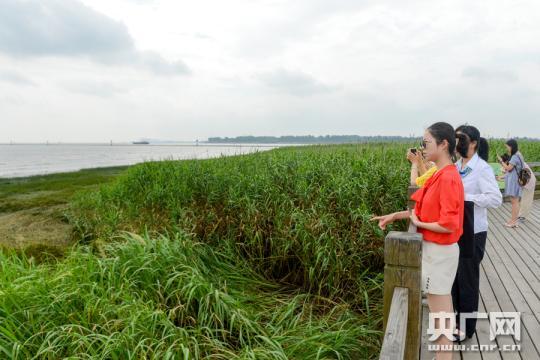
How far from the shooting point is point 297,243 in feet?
17.1

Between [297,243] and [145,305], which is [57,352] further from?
[297,243]

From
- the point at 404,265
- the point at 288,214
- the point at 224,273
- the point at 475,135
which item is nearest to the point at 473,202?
the point at 475,135

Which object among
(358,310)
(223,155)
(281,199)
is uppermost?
(223,155)

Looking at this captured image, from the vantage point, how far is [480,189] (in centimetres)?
321

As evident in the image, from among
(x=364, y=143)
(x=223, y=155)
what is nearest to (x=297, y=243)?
(x=223, y=155)

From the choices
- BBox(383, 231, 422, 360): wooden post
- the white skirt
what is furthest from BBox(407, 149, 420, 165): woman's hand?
BBox(383, 231, 422, 360): wooden post

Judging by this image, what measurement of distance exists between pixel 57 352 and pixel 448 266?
3.05m

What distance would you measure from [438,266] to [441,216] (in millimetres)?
383

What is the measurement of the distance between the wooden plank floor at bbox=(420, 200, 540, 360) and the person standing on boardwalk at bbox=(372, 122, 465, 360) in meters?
0.85

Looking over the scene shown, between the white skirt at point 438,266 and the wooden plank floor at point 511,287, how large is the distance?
0.82m

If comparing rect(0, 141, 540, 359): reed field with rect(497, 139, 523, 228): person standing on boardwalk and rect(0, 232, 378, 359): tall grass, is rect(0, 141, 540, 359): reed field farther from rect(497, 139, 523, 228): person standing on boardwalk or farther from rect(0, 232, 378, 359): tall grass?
rect(497, 139, 523, 228): person standing on boardwalk

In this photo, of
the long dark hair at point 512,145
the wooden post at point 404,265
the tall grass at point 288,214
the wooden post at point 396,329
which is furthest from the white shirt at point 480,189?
the long dark hair at point 512,145

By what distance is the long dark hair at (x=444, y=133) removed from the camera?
2.54 m

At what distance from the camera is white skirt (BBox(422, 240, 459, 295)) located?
2.56m
